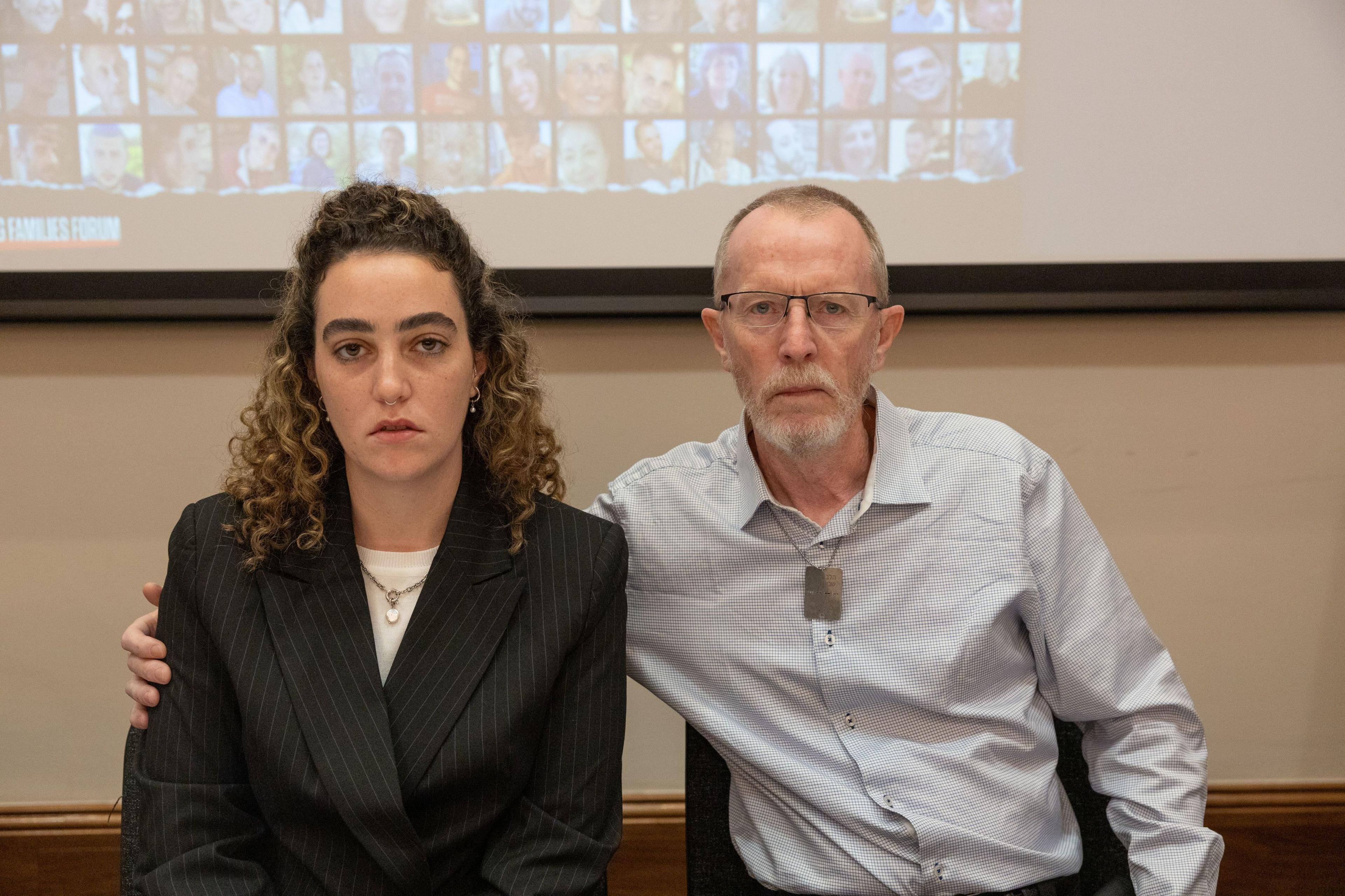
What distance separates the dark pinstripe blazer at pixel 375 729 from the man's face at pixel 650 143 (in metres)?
0.97

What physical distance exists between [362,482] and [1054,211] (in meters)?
1.49

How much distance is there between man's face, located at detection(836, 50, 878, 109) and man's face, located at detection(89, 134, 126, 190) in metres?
1.47

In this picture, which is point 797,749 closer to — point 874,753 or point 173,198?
point 874,753

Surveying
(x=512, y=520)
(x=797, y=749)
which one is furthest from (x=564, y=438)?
(x=797, y=749)

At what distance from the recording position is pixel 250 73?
195 cm

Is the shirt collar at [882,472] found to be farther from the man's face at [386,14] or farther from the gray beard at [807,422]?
the man's face at [386,14]

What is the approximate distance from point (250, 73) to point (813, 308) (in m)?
1.27

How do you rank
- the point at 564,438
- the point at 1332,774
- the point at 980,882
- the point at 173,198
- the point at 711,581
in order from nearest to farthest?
the point at 980,882 < the point at 711,581 < the point at 173,198 < the point at 564,438 < the point at 1332,774

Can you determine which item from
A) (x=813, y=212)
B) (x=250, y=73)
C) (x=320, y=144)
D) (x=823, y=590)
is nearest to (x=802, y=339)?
(x=813, y=212)

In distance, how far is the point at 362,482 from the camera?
1.43m

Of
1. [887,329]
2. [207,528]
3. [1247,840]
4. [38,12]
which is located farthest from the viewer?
[1247,840]

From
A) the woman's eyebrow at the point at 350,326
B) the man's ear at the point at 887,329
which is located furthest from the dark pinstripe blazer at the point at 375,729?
the man's ear at the point at 887,329

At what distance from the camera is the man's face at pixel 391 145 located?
6.48 feet

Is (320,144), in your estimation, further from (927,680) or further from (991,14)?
(927,680)
